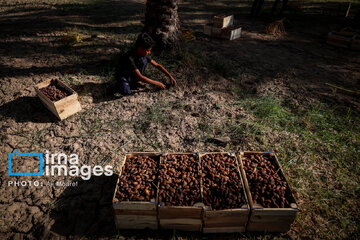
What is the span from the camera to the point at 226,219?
2.62 m

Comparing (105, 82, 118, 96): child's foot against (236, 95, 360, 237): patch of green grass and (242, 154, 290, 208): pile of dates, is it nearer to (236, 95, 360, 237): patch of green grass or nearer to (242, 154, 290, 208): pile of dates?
(236, 95, 360, 237): patch of green grass

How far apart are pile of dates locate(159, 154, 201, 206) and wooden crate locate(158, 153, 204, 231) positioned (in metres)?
0.06

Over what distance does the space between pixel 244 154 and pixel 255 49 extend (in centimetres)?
587

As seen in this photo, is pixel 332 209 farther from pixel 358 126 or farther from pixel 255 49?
pixel 255 49

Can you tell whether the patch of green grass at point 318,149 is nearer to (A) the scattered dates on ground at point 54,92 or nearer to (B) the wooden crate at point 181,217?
(B) the wooden crate at point 181,217

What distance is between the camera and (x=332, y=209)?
3.11 meters

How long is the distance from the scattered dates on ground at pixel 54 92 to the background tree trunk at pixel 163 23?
9.60 ft

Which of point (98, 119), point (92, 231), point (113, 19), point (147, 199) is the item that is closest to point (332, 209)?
point (147, 199)

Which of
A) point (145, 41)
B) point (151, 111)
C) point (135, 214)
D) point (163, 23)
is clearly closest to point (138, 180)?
point (135, 214)

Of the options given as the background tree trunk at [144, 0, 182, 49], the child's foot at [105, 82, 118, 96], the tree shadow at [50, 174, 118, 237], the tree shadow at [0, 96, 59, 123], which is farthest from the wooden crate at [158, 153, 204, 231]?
the background tree trunk at [144, 0, 182, 49]

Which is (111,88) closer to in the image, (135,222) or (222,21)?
(135,222)

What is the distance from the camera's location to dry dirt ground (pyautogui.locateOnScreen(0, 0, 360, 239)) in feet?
9.93

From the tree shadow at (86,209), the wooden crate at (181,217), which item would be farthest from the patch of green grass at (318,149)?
the tree shadow at (86,209)

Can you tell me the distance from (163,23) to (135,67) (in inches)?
83.1
